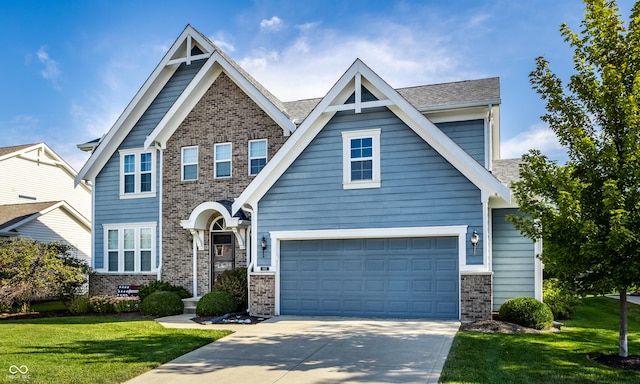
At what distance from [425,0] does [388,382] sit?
36.2 ft

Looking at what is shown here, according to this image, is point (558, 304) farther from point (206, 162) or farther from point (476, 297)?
point (206, 162)

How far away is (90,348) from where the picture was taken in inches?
406

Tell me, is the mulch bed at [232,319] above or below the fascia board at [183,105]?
below

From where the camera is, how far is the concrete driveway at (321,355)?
26.7 feet

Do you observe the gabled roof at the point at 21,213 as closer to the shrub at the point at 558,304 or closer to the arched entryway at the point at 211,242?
the arched entryway at the point at 211,242

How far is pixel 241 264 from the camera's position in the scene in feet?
58.7

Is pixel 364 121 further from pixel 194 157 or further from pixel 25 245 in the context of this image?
pixel 25 245

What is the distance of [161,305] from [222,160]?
17.9 feet

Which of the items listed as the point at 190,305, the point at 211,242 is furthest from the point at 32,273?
the point at 211,242

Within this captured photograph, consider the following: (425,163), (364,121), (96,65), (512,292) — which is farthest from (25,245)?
(512,292)

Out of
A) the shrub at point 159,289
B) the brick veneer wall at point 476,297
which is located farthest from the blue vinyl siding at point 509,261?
the shrub at point 159,289

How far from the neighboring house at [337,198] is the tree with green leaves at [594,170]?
Answer: 352 centimetres

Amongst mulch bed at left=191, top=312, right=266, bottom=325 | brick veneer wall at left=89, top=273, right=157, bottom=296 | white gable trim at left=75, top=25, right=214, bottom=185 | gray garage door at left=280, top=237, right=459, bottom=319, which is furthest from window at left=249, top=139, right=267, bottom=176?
brick veneer wall at left=89, top=273, right=157, bottom=296

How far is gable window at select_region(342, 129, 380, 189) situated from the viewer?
1449 cm
